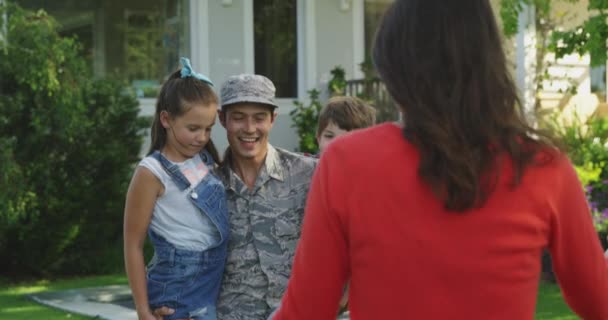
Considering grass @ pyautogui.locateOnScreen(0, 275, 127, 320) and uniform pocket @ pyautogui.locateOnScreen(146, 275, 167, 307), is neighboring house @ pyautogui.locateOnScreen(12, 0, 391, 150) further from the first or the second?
uniform pocket @ pyautogui.locateOnScreen(146, 275, 167, 307)

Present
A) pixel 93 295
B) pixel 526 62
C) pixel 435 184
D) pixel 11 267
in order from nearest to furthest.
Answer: pixel 435 184 → pixel 93 295 → pixel 11 267 → pixel 526 62

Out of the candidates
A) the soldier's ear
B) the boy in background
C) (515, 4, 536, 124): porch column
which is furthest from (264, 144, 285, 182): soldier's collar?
(515, 4, 536, 124): porch column

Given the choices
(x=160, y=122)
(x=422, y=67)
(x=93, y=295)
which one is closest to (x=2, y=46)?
(x=93, y=295)

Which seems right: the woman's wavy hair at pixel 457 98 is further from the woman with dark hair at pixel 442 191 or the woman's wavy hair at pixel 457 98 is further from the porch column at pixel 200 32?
the porch column at pixel 200 32

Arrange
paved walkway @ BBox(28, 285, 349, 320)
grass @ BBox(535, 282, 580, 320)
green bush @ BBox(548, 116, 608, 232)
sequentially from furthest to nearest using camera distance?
green bush @ BBox(548, 116, 608, 232) → paved walkway @ BBox(28, 285, 349, 320) → grass @ BBox(535, 282, 580, 320)

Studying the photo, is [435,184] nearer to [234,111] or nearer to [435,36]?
[435,36]

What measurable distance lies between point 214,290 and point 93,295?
6055 millimetres

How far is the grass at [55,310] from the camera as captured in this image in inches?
304

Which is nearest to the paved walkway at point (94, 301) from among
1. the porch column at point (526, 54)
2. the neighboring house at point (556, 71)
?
the neighboring house at point (556, 71)

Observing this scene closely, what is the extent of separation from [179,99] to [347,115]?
0.99 metres

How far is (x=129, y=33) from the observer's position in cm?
1209

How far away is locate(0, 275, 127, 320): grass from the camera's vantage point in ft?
26.6

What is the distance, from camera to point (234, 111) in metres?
3.34

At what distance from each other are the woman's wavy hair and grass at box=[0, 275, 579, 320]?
5721 mm
